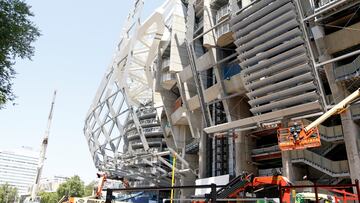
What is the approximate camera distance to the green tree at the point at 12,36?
500 inches

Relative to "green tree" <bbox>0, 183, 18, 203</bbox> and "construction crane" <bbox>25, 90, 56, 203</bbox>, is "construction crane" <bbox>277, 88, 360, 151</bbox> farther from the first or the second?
"green tree" <bbox>0, 183, 18, 203</bbox>

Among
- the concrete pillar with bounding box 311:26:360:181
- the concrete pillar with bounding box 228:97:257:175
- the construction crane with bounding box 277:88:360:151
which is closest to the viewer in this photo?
the construction crane with bounding box 277:88:360:151

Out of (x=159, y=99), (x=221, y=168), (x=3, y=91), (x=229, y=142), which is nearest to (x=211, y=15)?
(x=229, y=142)

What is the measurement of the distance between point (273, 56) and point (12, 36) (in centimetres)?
2032

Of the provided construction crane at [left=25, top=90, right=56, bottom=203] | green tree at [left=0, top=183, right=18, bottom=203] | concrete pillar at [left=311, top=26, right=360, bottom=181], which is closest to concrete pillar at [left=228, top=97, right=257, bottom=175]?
concrete pillar at [left=311, top=26, right=360, bottom=181]

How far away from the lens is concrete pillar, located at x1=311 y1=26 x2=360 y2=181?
2478 centimetres

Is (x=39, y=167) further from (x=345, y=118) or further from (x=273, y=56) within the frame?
(x=345, y=118)

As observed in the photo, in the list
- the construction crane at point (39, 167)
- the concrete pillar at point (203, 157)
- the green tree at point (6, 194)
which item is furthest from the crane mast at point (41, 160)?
the green tree at point (6, 194)

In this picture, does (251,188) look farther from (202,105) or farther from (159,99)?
(159,99)

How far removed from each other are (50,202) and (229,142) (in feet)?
264

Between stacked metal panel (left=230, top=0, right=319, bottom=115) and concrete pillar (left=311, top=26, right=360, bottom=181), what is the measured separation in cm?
235

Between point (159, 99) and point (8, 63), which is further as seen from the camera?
point (159, 99)

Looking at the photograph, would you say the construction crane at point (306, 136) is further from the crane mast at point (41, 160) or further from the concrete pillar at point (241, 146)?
the crane mast at point (41, 160)

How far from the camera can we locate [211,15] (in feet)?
112
